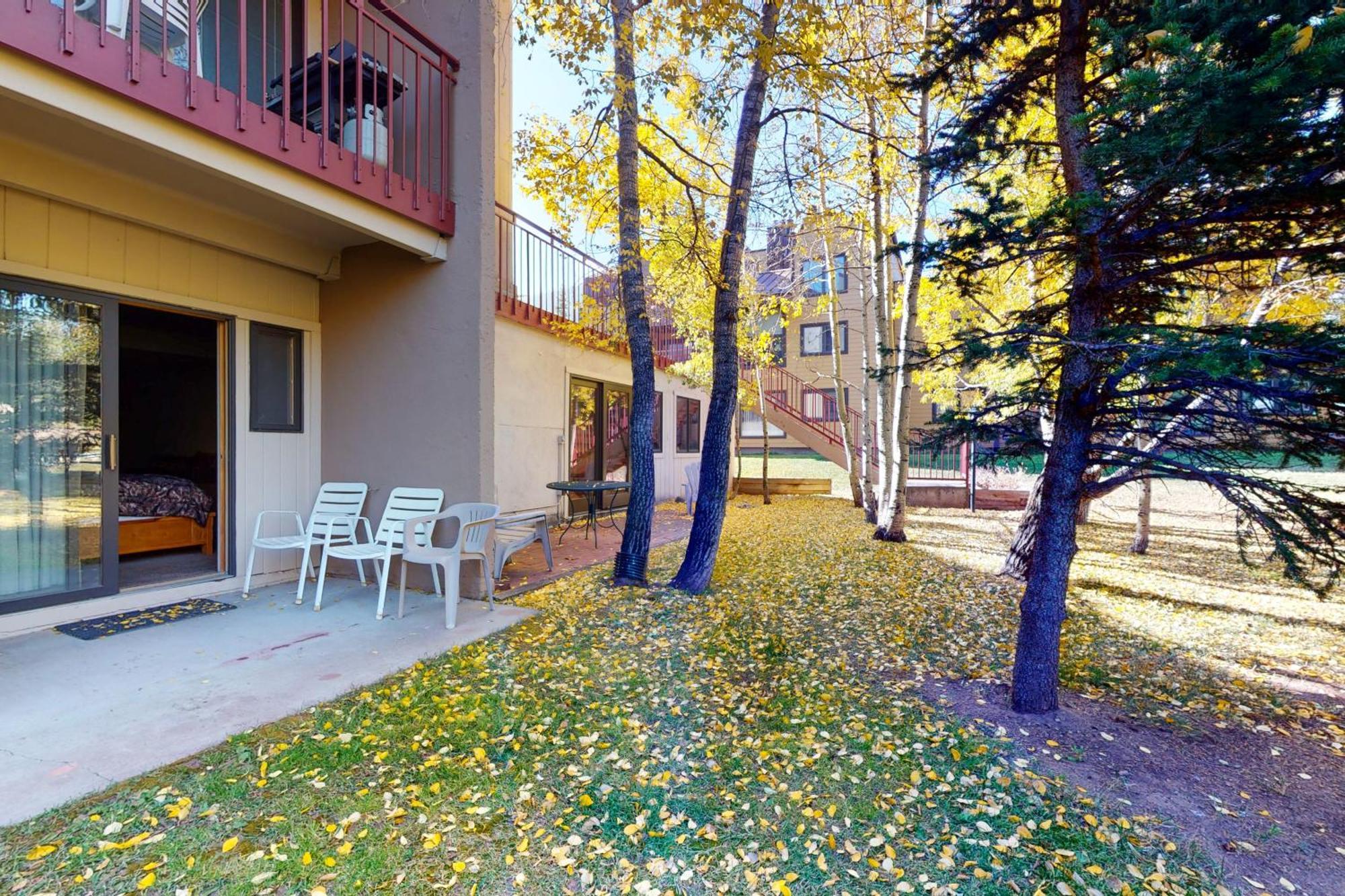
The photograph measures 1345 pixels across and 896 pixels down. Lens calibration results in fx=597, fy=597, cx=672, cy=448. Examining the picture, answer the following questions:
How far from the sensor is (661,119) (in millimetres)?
9102

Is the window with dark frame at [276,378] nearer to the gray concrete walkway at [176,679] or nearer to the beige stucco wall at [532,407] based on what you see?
the gray concrete walkway at [176,679]

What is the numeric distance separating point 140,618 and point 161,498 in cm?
231

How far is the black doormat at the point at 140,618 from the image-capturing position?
12.3 feet

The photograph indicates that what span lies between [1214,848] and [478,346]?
15.6 ft

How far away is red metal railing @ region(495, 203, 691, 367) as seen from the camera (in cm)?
732

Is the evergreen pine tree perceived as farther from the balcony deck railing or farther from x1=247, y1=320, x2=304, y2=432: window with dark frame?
x1=247, y1=320, x2=304, y2=432: window with dark frame

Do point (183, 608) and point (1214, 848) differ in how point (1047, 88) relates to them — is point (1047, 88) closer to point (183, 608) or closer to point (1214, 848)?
point (1214, 848)

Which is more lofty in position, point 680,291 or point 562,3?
point 562,3

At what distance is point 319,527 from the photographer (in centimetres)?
519

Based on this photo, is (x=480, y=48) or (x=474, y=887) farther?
(x=480, y=48)

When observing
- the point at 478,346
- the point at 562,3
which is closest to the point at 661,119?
the point at 562,3

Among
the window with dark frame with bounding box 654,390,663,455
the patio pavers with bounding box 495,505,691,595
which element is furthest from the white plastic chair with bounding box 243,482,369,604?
the window with dark frame with bounding box 654,390,663,455

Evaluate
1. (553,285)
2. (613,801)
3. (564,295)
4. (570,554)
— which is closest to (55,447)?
(570,554)

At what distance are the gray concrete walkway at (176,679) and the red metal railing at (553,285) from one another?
403cm
